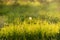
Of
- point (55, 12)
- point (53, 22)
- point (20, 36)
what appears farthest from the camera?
point (55, 12)

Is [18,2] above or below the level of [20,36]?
above

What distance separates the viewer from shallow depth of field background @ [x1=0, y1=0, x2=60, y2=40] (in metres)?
2.55

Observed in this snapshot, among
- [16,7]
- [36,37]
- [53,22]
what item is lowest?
[36,37]

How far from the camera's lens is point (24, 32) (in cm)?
256

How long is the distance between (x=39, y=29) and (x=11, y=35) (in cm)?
36

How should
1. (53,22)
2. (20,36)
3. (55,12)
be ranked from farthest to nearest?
(55,12)
(53,22)
(20,36)

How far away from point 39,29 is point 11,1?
0.68 m

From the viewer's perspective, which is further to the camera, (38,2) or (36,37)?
(38,2)

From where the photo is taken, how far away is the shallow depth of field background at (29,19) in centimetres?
255

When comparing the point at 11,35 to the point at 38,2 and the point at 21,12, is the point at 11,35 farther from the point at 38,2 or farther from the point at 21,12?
the point at 38,2

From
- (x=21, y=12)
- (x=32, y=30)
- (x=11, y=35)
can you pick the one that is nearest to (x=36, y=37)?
(x=32, y=30)

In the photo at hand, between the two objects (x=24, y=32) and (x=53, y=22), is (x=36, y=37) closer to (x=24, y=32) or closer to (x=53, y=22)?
(x=24, y=32)

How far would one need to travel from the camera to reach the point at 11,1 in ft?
9.82

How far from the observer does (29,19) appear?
8.98 feet
